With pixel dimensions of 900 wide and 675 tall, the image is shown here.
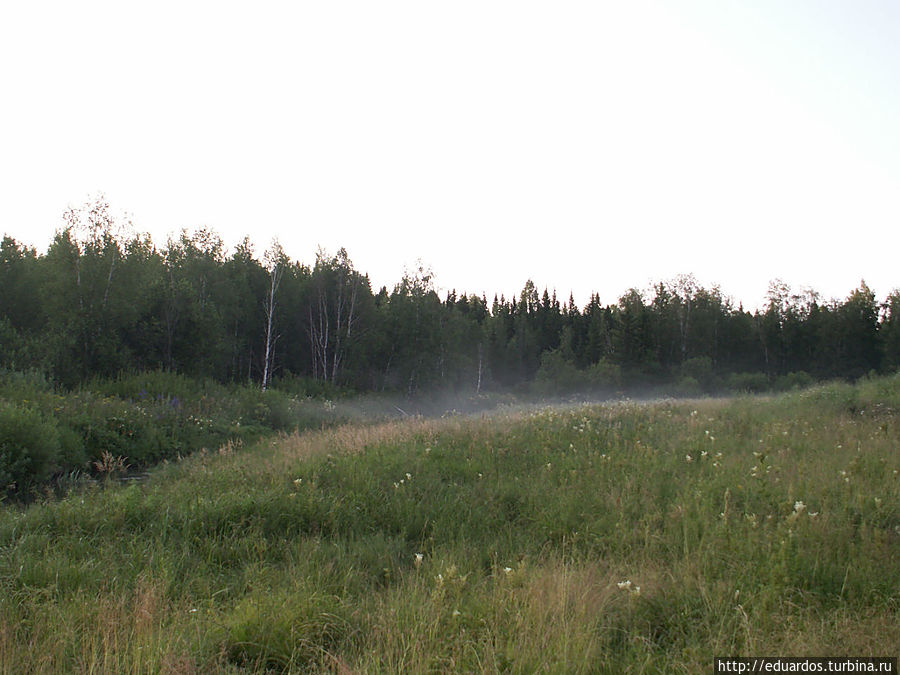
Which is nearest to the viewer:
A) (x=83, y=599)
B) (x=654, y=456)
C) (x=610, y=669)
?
(x=610, y=669)

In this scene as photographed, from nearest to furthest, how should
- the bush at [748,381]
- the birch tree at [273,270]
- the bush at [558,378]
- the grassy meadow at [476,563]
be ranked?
the grassy meadow at [476,563], the birch tree at [273,270], the bush at [748,381], the bush at [558,378]

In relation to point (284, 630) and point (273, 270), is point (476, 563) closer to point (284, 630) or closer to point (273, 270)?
point (284, 630)

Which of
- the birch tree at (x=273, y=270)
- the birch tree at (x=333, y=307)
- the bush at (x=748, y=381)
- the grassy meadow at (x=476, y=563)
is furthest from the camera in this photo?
the bush at (x=748, y=381)

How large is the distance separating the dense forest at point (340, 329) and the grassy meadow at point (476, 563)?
15.3m

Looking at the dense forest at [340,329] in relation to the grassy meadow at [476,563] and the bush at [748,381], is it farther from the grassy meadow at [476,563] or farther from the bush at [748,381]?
the grassy meadow at [476,563]

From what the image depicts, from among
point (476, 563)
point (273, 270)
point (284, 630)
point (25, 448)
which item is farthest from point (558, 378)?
point (284, 630)

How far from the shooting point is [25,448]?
28.9 ft

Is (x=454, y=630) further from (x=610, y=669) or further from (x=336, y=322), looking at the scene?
(x=336, y=322)

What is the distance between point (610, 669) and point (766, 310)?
211 ft

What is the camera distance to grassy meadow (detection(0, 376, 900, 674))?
9.20 ft

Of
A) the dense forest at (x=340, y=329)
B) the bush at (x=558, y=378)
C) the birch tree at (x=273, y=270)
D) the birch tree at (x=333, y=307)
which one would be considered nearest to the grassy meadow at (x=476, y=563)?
the dense forest at (x=340, y=329)

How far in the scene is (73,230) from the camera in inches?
783

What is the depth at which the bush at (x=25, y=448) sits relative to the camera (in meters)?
8.50

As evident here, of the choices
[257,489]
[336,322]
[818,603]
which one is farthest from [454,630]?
[336,322]
